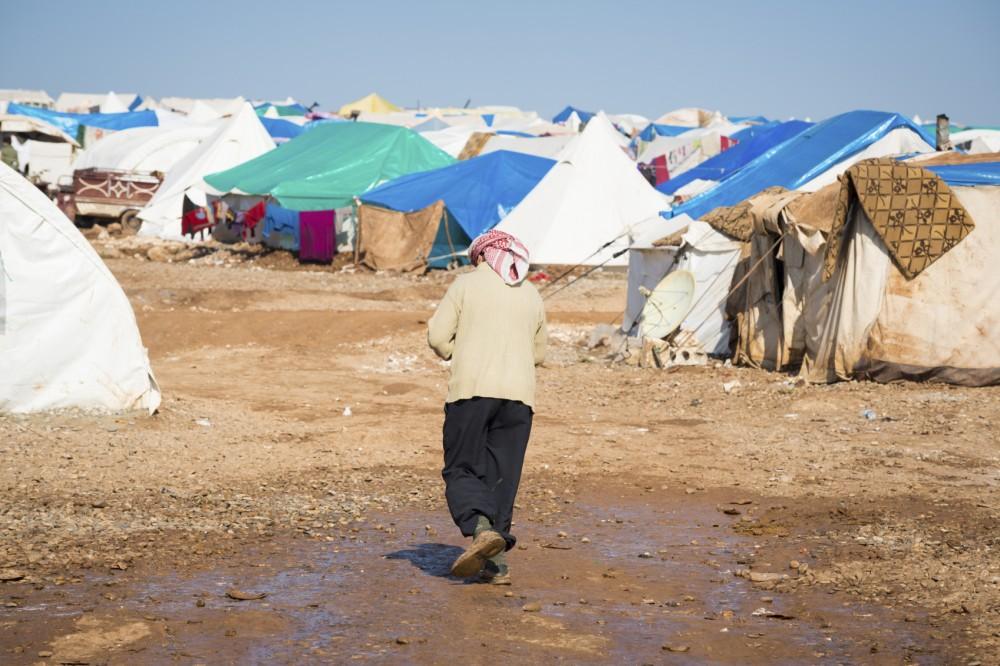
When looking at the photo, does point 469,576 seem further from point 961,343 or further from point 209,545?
point 961,343

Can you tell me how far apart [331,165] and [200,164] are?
5787 mm

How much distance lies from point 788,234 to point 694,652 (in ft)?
28.7

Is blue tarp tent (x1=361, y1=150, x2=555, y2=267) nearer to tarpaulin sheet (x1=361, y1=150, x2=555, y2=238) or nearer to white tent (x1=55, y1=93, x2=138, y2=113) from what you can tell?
tarpaulin sheet (x1=361, y1=150, x2=555, y2=238)

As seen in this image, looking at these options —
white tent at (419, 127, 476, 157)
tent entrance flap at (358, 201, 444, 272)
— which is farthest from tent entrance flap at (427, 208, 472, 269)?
white tent at (419, 127, 476, 157)

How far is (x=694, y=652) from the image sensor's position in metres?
4.76

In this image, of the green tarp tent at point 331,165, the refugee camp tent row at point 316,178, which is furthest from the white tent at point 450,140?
the refugee camp tent row at point 316,178

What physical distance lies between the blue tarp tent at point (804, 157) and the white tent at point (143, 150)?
23.3 meters

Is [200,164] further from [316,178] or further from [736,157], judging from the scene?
[736,157]

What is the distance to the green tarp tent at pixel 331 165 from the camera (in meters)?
28.2

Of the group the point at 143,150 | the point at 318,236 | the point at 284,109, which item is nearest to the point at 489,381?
the point at 318,236

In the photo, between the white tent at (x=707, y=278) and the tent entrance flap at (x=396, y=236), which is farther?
the tent entrance flap at (x=396, y=236)

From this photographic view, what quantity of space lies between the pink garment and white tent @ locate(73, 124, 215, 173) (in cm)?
1033

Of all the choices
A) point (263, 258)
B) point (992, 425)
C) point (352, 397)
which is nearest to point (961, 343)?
point (992, 425)

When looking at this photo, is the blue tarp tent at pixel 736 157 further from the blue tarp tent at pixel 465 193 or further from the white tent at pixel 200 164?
the white tent at pixel 200 164
